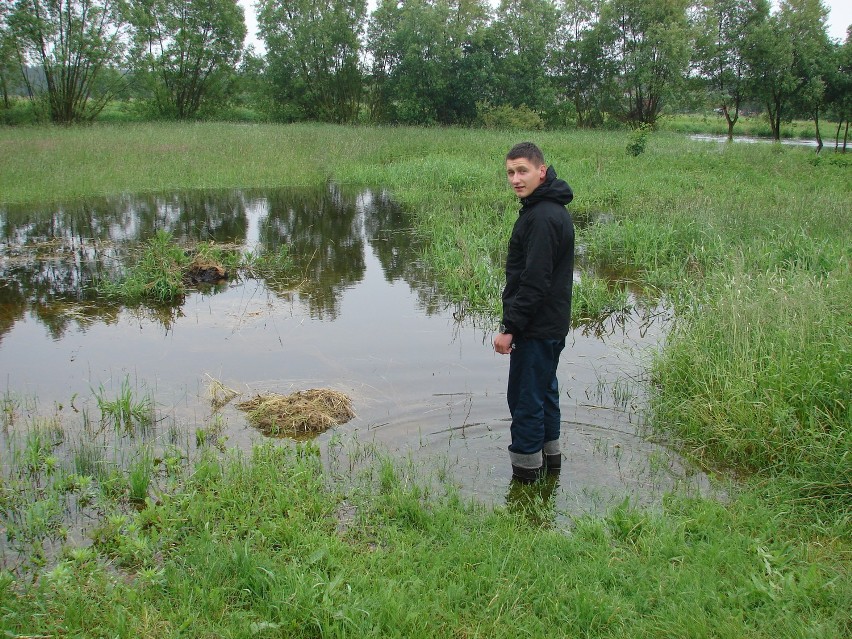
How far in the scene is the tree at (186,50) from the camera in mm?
42031

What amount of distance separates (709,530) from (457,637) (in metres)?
1.52

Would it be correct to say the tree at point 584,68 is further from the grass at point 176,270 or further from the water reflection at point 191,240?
the grass at point 176,270

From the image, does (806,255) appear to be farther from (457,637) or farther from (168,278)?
(168,278)

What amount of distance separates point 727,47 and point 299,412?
146 feet

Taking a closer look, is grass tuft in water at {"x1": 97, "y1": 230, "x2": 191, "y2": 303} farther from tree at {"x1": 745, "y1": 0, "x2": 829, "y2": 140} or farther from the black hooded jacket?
tree at {"x1": 745, "y1": 0, "x2": 829, "y2": 140}

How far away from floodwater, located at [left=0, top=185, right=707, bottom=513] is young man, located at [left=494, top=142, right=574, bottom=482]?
0.42m

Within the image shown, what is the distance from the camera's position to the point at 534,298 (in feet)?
13.5

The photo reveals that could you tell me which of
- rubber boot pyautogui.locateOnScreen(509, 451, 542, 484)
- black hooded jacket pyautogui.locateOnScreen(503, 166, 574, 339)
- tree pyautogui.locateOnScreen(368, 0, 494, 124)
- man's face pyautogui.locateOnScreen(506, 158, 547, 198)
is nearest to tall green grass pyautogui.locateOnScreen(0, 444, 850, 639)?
rubber boot pyautogui.locateOnScreen(509, 451, 542, 484)

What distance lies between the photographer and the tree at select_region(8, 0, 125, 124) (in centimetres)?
3378

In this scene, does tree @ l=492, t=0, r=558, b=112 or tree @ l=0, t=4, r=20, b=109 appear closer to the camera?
tree @ l=0, t=4, r=20, b=109

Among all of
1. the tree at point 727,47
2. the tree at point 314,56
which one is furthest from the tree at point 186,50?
the tree at point 727,47

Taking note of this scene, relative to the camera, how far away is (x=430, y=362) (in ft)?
22.6

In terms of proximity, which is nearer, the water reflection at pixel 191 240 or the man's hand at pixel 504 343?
the man's hand at pixel 504 343

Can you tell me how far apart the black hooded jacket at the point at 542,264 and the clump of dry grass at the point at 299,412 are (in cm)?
187
